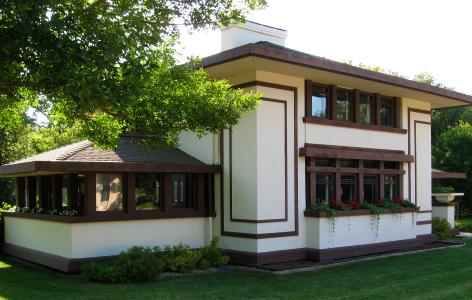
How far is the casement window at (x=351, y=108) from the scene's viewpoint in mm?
14580

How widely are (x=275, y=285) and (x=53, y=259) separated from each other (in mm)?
5247

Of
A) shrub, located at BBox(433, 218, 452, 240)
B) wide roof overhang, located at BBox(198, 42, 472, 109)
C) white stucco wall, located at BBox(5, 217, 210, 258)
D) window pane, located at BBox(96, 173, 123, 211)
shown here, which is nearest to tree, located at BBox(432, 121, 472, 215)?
shrub, located at BBox(433, 218, 452, 240)

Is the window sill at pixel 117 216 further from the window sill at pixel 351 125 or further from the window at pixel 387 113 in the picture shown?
the window at pixel 387 113

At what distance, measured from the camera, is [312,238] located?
547 inches

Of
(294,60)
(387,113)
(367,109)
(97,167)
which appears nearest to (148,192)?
(97,167)

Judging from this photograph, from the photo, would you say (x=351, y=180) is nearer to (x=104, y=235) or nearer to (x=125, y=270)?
Answer: (x=104, y=235)

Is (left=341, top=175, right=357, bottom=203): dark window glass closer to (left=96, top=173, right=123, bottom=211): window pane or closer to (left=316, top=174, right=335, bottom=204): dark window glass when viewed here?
(left=316, top=174, right=335, bottom=204): dark window glass

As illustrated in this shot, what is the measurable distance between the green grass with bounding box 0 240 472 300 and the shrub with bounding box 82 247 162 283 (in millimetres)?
234

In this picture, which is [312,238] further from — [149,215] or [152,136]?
A: [152,136]

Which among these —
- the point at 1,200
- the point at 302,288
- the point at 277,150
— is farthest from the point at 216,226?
the point at 1,200

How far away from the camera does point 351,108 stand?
15.6m

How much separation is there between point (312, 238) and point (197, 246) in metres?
2.99

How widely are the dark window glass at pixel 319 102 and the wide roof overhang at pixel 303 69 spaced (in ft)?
0.89

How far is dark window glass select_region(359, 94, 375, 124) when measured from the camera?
16.0 meters
